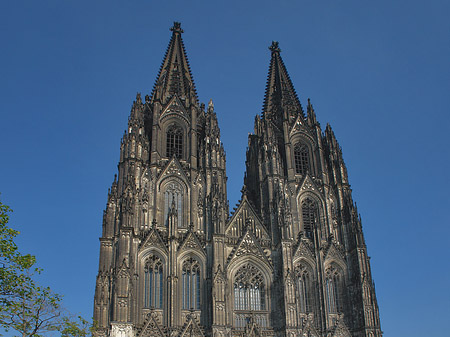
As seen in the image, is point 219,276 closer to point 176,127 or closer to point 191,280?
point 191,280

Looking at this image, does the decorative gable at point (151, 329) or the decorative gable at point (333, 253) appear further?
the decorative gable at point (333, 253)

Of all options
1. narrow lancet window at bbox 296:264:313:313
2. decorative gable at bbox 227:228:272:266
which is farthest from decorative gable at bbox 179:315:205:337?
narrow lancet window at bbox 296:264:313:313

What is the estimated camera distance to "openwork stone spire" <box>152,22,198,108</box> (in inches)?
2018

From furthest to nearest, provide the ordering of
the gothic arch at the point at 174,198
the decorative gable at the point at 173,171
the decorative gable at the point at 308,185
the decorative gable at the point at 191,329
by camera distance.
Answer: the decorative gable at the point at 308,185, the decorative gable at the point at 173,171, the gothic arch at the point at 174,198, the decorative gable at the point at 191,329

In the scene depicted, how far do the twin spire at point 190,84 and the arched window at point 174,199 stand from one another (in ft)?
30.1

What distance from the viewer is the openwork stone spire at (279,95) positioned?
53.9 meters

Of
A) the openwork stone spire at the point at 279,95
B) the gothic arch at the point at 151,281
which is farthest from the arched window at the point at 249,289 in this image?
Result: the openwork stone spire at the point at 279,95

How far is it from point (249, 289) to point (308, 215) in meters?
9.55

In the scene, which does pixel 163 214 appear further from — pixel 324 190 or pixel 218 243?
pixel 324 190

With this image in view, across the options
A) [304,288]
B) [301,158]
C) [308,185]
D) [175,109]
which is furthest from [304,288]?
[175,109]

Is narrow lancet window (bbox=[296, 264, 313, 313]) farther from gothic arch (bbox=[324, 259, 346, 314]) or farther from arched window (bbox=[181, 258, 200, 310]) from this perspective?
arched window (bbox=[181, 258, 200, 310])

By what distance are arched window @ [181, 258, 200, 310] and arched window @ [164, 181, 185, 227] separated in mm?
3726

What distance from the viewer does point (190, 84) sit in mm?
53625

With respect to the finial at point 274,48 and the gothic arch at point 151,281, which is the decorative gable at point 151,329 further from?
the finial at point 274,48
